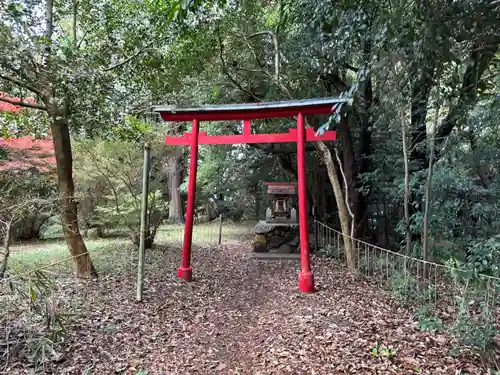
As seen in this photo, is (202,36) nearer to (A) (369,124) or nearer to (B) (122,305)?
(A) (369,124)

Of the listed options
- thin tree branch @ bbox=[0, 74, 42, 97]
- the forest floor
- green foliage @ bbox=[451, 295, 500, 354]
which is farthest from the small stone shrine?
thin tree branch @ bbox=[0, 74, 42, 97]

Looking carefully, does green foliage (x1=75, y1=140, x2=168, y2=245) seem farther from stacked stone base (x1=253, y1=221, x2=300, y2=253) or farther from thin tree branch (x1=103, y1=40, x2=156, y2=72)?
stacked stone base (x1=253, y1=221, x2=300, y2=253)

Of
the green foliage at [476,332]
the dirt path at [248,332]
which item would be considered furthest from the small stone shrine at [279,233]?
the green foliage at [476,332]

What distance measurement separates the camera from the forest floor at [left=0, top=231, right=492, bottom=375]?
287 cm

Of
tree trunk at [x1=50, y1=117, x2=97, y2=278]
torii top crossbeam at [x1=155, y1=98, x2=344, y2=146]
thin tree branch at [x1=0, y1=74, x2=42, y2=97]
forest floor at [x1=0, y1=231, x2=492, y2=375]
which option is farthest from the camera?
torii top crossbeam at [x1=155, y1=98, x2=344, y2=146]

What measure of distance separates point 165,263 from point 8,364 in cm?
372

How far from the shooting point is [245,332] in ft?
12.4

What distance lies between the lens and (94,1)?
212 inches

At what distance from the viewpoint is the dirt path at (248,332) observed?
2893mm

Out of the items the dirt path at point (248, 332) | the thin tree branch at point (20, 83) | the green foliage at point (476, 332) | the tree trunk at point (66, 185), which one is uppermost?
the thin tree branch at point (20, 83)

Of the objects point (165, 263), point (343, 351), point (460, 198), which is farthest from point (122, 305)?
point (460, 198)

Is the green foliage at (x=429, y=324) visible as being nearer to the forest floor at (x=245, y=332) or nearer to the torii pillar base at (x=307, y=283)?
the forest floor at (x=245, y=332)

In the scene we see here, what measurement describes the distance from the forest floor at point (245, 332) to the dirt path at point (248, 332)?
0.4 inches

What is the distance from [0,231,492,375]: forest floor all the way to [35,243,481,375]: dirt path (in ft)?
0.03
